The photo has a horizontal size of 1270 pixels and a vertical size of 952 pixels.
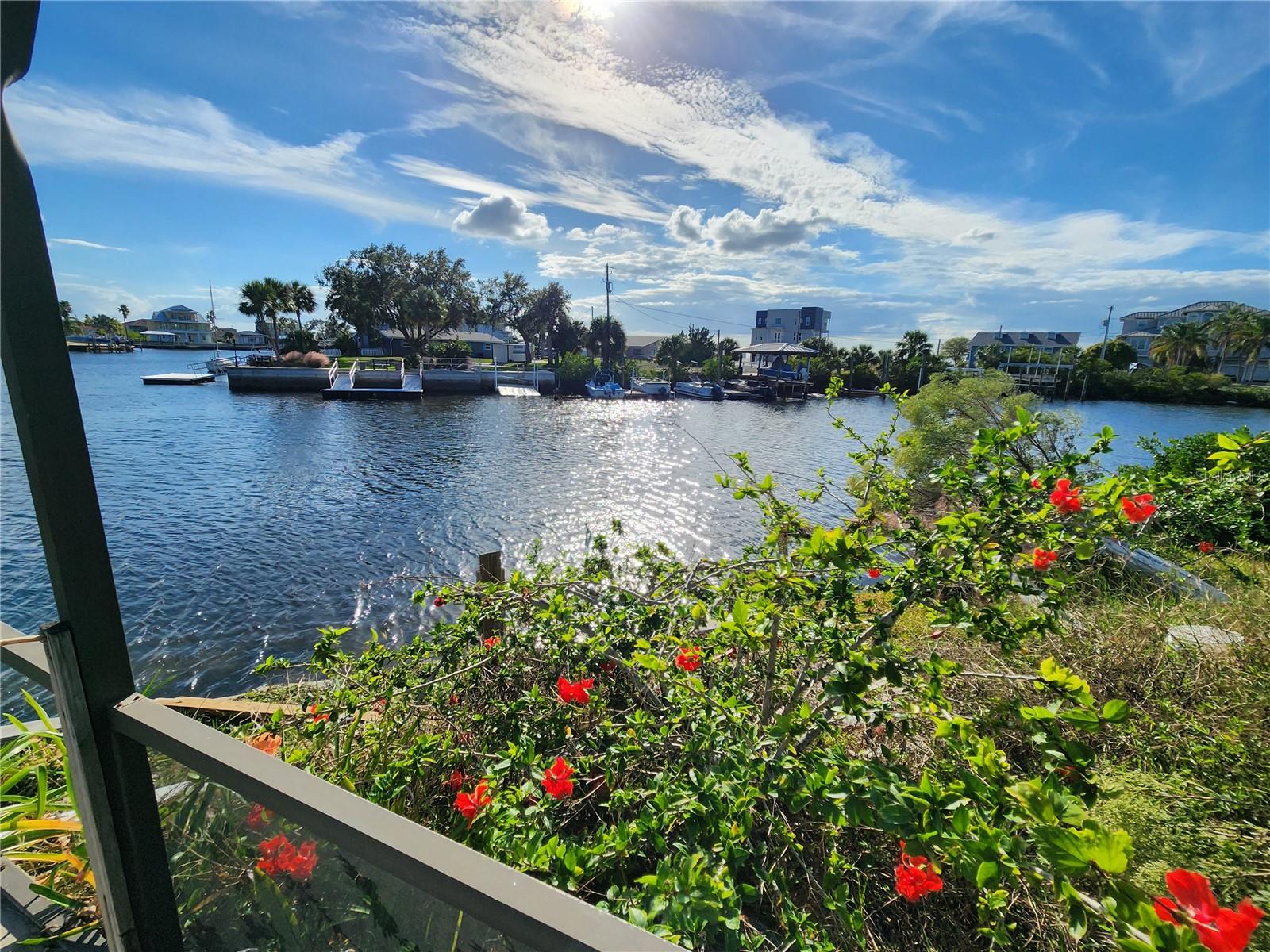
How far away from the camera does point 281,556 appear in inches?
373

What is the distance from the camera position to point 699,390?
4312 cm

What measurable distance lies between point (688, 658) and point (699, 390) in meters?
42.1

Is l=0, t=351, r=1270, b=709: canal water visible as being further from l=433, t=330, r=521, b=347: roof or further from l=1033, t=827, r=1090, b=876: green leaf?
l=433, t=330, r=521, b=347: roof

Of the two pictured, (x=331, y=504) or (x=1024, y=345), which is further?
(x=1024, y=345)

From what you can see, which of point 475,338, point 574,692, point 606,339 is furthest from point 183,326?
point 574,692

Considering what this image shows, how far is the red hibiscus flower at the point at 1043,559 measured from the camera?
1.66 meters

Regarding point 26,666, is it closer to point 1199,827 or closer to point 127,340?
point 1199,827

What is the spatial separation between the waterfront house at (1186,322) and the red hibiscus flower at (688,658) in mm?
65237

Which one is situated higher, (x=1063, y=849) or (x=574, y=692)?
(x=1063, y=849)

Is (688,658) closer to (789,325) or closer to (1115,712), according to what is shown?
(1115,712)

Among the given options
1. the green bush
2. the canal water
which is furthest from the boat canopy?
the canal water

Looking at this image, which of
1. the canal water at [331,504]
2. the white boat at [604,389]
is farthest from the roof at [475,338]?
the canal water at [331,504]

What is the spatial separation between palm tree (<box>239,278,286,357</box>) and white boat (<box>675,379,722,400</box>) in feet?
104

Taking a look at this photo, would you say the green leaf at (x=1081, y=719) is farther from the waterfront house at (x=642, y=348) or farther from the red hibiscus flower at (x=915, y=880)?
the waterfront house at (x=642, y=348)
